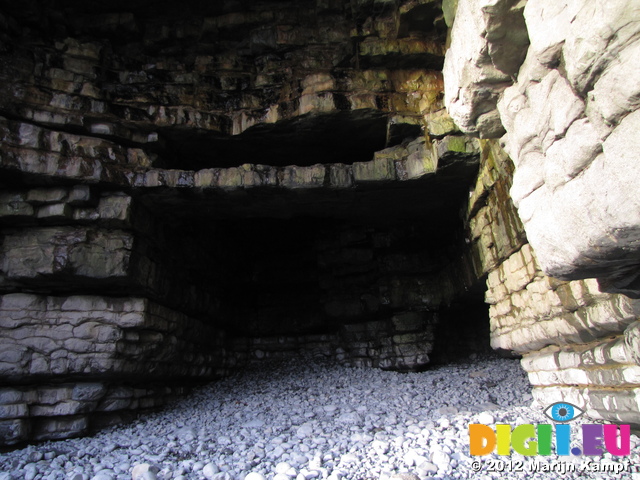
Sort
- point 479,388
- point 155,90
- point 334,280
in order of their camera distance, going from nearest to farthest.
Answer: point 479,388 → point 155,90 → point 334,280

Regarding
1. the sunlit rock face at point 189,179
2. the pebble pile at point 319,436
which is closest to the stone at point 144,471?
the pebble pile at point 319,436

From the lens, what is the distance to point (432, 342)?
7.41m

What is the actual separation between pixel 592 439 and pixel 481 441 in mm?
879

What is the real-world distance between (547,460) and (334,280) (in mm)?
5515

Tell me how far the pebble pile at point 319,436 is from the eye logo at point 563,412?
153mm

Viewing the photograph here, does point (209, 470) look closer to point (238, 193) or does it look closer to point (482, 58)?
point (238, 193)

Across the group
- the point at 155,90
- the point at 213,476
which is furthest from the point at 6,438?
the point at 155,90

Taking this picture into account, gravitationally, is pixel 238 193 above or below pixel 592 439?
above

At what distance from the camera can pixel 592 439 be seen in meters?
3.27

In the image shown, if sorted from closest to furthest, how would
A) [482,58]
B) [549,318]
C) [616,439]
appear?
[482,58] < [616,439] < [549,318]

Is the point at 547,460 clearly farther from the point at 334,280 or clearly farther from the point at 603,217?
the point at 334,280

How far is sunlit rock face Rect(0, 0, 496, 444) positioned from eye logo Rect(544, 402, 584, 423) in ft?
7.09

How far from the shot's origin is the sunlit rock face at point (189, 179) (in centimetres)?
500

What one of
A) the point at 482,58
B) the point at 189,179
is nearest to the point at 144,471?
the point at 189,179
